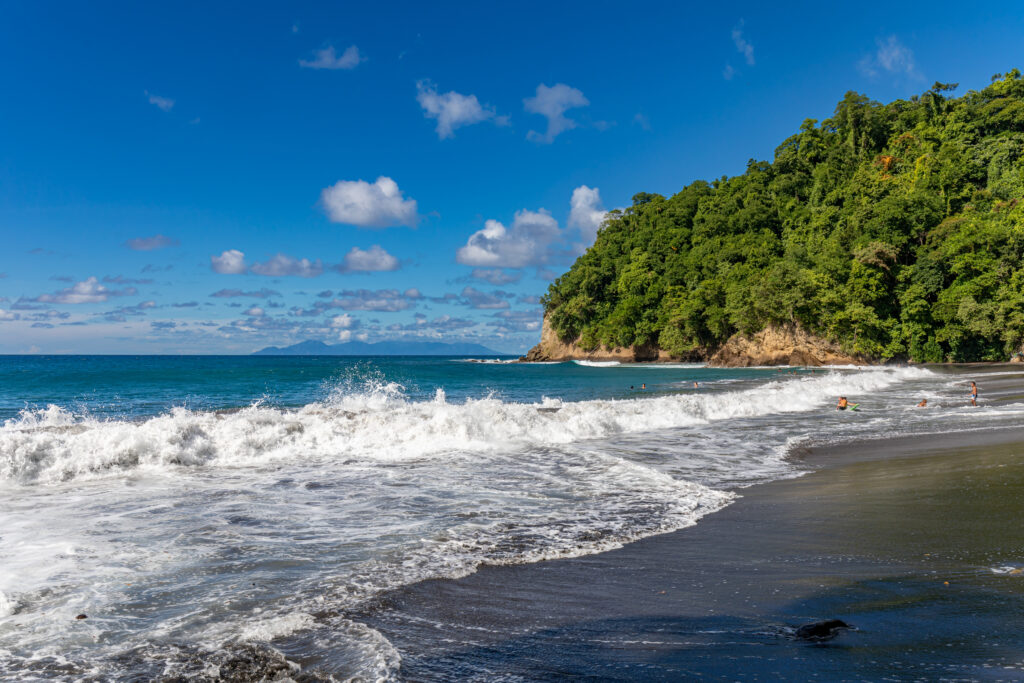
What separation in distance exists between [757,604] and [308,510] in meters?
6.10

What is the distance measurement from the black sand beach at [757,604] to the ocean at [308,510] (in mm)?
487

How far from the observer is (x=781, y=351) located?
217ft

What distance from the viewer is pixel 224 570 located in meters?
5.64

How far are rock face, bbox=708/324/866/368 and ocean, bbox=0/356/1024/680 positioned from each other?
47227mm

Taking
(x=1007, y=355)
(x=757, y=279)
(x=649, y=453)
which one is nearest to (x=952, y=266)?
(x=1007, y=355)

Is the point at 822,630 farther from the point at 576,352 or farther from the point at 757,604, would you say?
the point at 576,352

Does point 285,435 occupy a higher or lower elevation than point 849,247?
lower

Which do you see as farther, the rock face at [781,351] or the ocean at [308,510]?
the rock face at [781,351]

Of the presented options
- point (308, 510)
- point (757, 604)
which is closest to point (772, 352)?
point (308, 510)

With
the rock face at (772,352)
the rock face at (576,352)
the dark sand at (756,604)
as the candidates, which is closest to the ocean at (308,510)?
the dark sand at (756,604)

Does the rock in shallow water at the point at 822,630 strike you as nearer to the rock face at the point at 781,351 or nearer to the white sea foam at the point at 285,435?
the white sea foam at the point at 285,435

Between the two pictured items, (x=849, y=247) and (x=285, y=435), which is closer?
(x=285, y=435)

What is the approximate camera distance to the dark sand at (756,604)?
3.48 meters

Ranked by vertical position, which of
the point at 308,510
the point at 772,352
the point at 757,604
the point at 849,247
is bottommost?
the point at 308,510
